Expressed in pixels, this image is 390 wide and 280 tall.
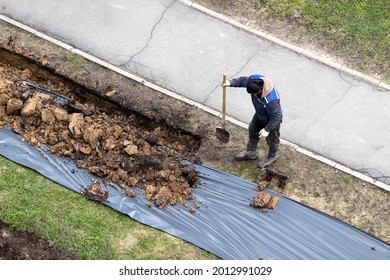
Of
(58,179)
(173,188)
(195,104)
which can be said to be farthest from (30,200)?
(195,104)

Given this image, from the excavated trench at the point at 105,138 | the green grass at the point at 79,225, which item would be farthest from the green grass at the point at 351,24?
the green grass at the point at 79,225

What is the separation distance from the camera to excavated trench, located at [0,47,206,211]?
1087 centimetres

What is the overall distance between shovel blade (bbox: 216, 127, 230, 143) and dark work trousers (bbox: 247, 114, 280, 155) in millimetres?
435

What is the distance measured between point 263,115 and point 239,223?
68.2 inches

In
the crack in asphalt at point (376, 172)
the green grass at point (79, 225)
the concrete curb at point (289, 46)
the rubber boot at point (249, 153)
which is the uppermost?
the concrete curb at point (289, 46)

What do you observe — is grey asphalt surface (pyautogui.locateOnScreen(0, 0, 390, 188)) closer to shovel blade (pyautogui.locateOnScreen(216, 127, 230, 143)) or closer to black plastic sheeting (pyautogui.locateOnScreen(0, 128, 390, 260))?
shovel blade (pyautogui.locateOnScreen(216, 127, 230, 143))

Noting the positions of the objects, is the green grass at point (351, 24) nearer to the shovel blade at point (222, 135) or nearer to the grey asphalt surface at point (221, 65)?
the grey asphalt surface at point (221, 65)

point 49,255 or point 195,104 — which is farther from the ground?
point 195,104

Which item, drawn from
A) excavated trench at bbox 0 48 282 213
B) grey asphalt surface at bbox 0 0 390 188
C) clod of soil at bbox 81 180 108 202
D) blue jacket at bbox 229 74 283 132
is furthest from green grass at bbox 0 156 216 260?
grey asphalt surface at bbox 0 0 390 188

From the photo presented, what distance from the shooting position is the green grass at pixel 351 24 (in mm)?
12477

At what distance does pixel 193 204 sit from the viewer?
10.7 meters

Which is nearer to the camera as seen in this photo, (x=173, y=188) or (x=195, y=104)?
(x=173, y=188)
